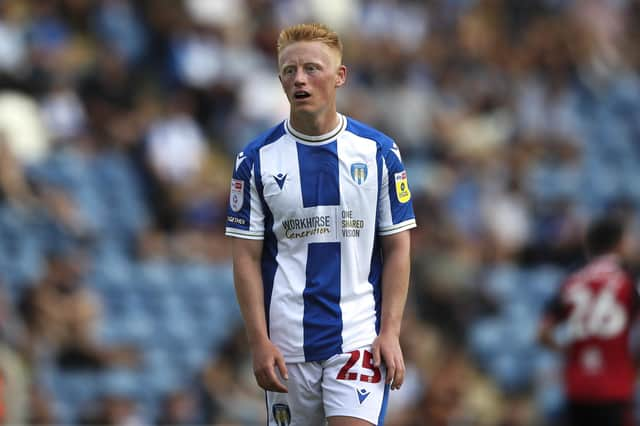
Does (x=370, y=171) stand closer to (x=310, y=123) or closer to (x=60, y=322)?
(x=310, y=123)

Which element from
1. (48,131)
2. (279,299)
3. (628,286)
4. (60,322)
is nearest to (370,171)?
(279,299)

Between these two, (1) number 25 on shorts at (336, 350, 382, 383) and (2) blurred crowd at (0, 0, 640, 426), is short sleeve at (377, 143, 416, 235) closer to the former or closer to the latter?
(1) number 25 on shorts at (336, 350, 382, 383)

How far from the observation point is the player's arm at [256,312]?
16.7ft

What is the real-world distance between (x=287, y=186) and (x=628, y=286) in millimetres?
3667

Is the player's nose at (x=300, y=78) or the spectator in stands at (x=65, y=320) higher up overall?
the player's nose at (x=300, y=78)

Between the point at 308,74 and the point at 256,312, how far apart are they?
→ 3.36 ft

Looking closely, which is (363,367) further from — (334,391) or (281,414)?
(281,414)

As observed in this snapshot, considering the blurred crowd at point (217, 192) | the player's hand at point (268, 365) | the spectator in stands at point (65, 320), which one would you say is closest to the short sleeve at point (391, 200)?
the player's hand at point (268, 365)

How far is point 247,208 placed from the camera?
5.27 m

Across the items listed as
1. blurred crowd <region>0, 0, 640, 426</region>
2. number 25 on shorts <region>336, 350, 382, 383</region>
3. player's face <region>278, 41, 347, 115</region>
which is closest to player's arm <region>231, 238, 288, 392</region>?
number 25 on shorts <region>336, 350, 382, 383</region>

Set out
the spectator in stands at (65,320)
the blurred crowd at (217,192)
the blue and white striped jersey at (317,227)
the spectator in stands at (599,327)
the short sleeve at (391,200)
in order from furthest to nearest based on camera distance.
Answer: the blurred crowd at (217,192) → the spectator in stands at (65,320) → the spectator in stands at (599,327) → the short sleeve at (391,200) → the blue and white striped jersey at (317,227)

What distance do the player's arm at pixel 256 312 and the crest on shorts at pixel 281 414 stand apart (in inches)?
7.2

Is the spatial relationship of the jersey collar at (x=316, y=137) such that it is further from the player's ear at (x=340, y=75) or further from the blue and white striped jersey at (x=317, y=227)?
the player's ear at (x=340, y=75)

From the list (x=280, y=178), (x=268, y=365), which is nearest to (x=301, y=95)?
(x=280, y=178)
